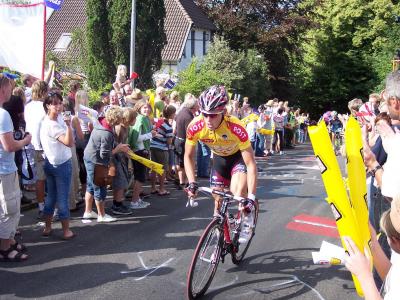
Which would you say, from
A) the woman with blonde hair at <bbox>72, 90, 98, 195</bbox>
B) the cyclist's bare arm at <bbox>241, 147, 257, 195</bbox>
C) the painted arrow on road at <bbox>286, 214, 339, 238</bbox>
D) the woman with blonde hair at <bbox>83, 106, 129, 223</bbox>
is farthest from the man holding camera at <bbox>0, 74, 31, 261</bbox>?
the painted arrow on road at <bbox>286, 214, 339, 238</bbox>

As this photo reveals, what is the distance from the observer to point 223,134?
5.46 meters

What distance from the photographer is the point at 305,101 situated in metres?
46.0

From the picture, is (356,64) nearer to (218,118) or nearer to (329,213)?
(329,213)

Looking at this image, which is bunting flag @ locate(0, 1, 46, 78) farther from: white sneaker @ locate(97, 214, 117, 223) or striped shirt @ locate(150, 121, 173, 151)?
striped shirt @ locate(150, 121, 173, 151)

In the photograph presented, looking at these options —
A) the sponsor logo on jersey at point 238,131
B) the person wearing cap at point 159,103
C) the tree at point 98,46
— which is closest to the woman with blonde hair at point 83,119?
the person wearing cap at point 159,103

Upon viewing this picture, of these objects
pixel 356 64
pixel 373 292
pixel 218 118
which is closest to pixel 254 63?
pixel 356 64

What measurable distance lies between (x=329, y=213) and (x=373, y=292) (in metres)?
6.64

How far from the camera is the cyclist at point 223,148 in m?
5.08

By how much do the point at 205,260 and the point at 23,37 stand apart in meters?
4.77

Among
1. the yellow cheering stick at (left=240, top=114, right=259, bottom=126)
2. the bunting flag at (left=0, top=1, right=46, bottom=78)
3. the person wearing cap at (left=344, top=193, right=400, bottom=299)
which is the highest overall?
the bunting flag at (left=0, top=1, right=46, bottom=78)

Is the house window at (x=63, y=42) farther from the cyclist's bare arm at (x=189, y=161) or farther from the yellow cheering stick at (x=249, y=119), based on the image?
the cyclist's bare arm at (x=189, y=161)

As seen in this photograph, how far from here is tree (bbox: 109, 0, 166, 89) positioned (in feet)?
75.8

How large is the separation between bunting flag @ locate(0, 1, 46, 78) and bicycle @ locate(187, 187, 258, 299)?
13.4 ft

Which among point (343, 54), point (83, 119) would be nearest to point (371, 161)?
point (83, 119)
